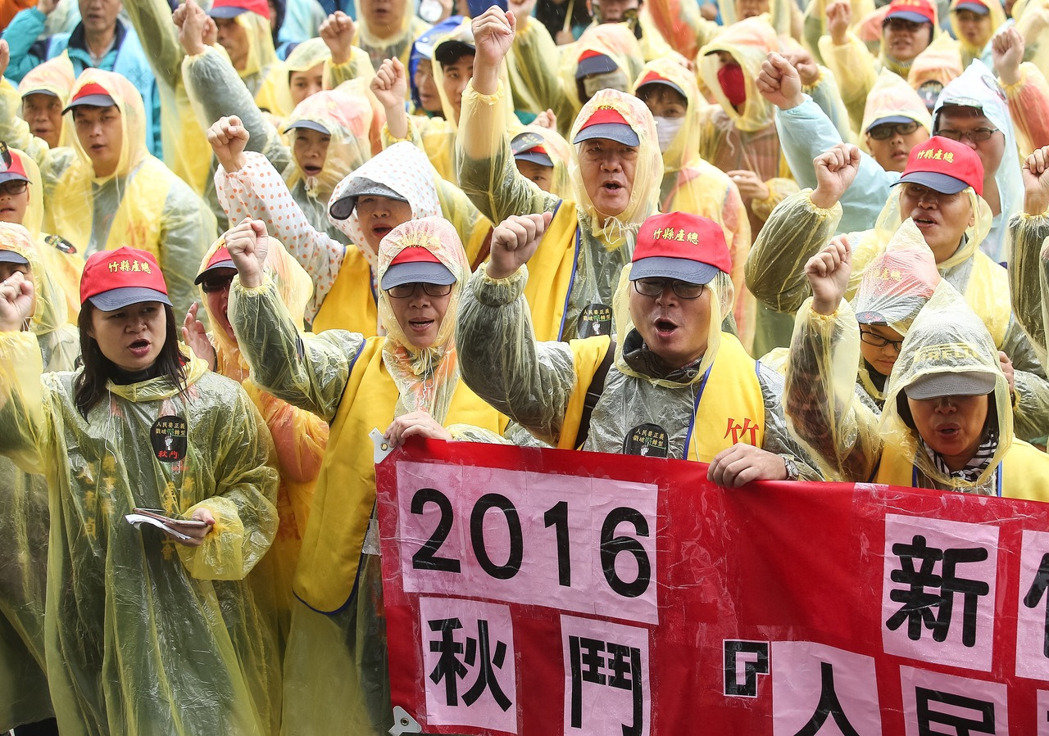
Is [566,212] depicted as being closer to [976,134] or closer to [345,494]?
[345,494]

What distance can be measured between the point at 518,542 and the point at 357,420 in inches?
29.7

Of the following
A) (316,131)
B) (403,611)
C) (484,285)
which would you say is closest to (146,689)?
(403,611)

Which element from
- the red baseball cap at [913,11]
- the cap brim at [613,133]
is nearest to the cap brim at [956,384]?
the cap brim at [613,133]

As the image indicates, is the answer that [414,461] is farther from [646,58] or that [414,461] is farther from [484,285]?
[646,58]

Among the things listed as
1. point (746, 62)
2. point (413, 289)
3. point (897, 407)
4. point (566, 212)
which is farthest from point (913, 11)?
point (897, 407)

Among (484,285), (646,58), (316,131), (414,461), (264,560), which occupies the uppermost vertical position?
(646,58)

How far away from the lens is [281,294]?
16.3 feet

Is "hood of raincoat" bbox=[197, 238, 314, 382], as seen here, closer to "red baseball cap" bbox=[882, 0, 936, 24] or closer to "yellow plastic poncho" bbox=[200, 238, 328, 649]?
"yellow plastic poncho" bbox=[200, 238, 328, 649]

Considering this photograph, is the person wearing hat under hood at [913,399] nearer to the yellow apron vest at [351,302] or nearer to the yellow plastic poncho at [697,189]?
the yellow apron vest at [351,302]

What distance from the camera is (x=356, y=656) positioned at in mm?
4699

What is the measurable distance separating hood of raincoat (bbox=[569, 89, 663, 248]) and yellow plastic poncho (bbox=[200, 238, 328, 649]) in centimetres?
103

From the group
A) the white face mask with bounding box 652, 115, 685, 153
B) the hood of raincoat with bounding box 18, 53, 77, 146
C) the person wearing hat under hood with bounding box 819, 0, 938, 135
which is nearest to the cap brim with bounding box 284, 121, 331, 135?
the white face mask with bounding box 652, 115, 685, 153

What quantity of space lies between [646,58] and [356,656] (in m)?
4.75

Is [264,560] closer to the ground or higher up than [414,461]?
closer to the ground
